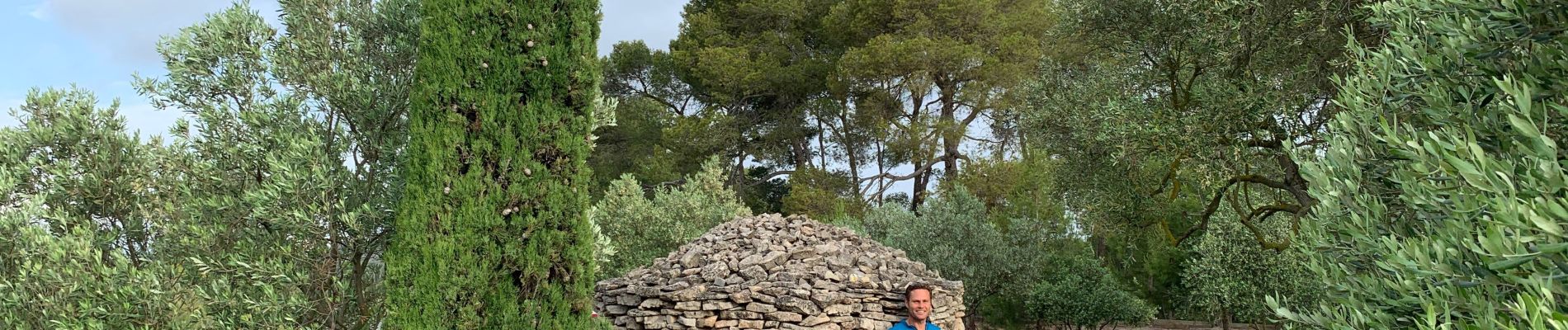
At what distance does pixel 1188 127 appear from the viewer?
8852 millimetres

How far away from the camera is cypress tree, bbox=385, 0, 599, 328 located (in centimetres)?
612

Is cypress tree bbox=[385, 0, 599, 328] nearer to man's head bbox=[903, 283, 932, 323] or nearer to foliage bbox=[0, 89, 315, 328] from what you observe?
foliage bbox=[0, 89, 315, 328]

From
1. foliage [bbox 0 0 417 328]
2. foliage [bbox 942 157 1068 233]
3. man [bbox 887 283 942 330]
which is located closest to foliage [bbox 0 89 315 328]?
foliage [bbox 0 0 417 328]

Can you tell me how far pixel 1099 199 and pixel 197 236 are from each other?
9071 mm

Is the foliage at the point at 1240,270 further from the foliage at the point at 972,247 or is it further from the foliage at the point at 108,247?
the foliage at the point at 108,247

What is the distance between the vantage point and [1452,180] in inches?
111

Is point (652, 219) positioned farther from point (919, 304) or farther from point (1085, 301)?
point (919, 304)

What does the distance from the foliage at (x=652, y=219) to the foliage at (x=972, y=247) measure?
121 inches

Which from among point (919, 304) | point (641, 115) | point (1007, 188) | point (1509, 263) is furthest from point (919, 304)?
point (641, 115)

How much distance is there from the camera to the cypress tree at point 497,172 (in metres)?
6.12

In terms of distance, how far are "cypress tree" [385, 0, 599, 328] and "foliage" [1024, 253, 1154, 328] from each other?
12.3 meters

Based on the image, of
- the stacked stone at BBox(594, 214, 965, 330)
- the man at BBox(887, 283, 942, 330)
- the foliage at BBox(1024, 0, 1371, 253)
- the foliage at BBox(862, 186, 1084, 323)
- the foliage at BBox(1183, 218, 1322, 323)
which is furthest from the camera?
the foliage at BBox(862, 186, 1084, 323)

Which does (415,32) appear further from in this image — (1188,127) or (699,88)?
(699,88)

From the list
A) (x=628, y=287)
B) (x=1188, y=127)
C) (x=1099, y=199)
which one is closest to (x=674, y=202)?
(x=628, y=287)
